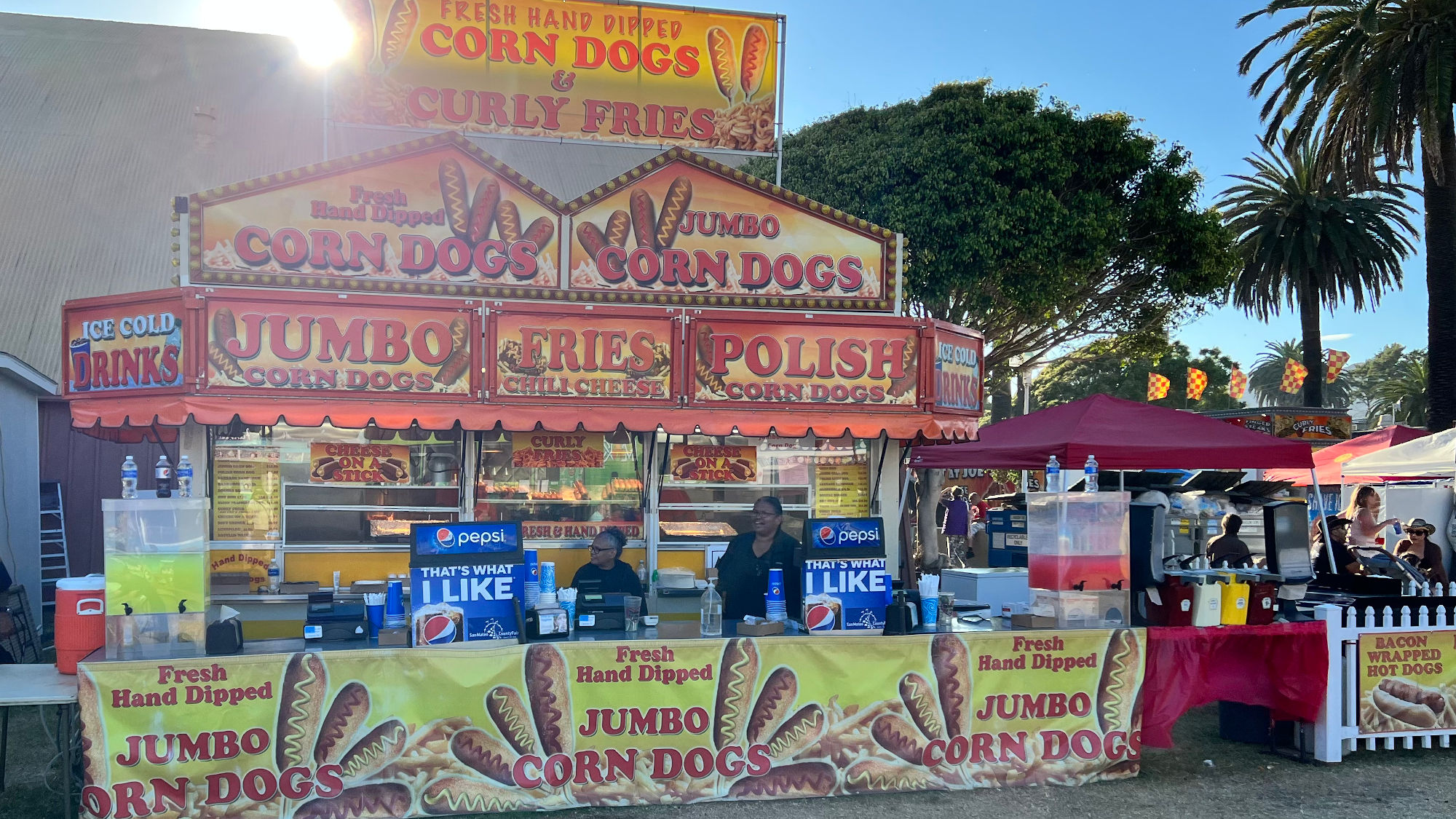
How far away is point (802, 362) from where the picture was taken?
27.0 feet

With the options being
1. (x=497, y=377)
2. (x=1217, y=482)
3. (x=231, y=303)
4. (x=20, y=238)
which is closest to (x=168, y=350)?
(x=231, y=303)

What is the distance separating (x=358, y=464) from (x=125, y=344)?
6.27 feet

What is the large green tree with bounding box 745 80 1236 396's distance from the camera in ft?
64.2

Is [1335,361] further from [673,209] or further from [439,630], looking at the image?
[439,630]

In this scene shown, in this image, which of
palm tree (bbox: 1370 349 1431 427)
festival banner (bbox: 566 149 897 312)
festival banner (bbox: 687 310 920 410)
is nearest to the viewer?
festival banner (bbox: 687 310 920 410)

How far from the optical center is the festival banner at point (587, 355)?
7.82 metres

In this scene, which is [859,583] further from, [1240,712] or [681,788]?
[1240,712]

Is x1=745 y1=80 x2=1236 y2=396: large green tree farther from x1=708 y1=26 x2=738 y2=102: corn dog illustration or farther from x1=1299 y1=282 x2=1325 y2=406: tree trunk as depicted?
x1=708 y1=26 x2=738 y2=102: corn dog illustration

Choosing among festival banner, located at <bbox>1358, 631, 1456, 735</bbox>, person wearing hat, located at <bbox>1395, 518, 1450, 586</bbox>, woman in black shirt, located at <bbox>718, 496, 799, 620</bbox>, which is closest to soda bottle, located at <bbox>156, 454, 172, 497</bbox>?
woman in black shirt, located at <bbox>718, 496, 799, 620</bbox>

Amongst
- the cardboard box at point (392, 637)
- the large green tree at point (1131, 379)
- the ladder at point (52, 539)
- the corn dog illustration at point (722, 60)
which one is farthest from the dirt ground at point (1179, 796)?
the large green tree at point (1131, 379)

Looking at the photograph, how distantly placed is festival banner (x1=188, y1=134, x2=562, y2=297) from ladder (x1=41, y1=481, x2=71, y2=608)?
25.3 ft

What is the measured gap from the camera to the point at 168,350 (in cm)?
727

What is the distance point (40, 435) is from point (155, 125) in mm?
12336

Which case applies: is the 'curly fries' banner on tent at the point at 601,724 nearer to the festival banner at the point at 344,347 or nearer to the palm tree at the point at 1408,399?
the festival banner at the point at 344,347
